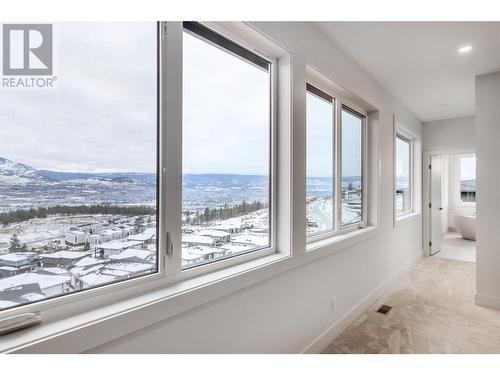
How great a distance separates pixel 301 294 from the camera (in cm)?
202

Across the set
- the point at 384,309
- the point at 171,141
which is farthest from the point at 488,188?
the point at 171,141

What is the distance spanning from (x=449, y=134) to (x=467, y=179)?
4.00 meters

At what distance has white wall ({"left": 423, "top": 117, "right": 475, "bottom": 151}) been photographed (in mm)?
4750

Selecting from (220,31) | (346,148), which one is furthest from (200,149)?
(346,148)

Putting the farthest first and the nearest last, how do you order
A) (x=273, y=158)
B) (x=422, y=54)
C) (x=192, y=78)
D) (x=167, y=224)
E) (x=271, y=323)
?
(x=422, y=54) < (x=273, y=158) < (x=271, y=323) < (x=192, y=78) < (x=167, y=224)

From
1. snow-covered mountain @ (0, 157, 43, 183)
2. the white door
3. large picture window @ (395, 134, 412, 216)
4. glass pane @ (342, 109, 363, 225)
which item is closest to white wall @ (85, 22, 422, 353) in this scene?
glass pane @ (342, 109, 363, 225)

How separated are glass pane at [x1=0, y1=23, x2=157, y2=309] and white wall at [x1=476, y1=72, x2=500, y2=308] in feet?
11.7

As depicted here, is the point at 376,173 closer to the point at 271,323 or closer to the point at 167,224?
the point at 271,323

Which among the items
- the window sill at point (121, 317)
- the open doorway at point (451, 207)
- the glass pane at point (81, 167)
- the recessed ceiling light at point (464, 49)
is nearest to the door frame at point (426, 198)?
the open doorway at point (451, 207)

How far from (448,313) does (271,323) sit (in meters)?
2.28

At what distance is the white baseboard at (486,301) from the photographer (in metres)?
3.02

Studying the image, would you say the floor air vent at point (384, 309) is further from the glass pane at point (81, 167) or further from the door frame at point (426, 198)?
the door frame at point (426, 198)

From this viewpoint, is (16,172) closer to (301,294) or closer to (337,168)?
(301,294)

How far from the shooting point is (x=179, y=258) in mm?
1376
